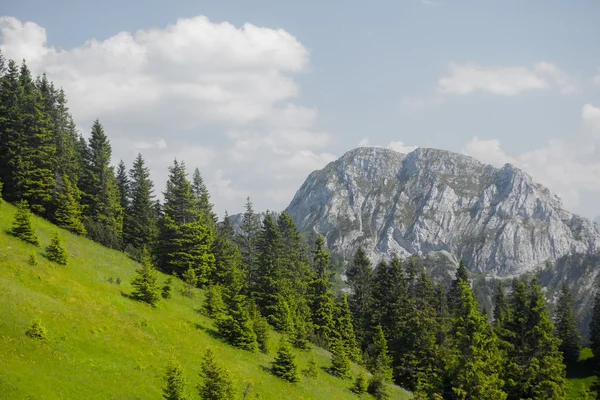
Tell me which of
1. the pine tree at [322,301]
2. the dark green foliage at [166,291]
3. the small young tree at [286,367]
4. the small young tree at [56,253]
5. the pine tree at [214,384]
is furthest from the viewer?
the pine tree at [322,301]

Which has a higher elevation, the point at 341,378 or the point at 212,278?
the point at 212,278

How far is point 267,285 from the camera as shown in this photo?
6241 centimetres

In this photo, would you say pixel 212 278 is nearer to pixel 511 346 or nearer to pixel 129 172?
pixel 129 172

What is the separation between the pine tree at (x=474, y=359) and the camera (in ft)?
146

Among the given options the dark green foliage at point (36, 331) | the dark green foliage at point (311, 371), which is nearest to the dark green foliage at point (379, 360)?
the dark green foliage at point (311, 371)

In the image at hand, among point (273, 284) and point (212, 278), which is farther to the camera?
point (212, 278)

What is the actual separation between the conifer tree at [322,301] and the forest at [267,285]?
0.84ft

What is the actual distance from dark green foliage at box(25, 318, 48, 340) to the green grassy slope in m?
0.32

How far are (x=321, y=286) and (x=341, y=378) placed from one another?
76.9 ft

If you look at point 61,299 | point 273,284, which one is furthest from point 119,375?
point 273,284

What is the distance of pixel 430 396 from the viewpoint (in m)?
51.4

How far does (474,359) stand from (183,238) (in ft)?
140

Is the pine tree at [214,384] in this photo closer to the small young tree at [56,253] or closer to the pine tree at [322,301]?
the small young tree at [56,253]

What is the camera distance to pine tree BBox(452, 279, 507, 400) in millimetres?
44594
